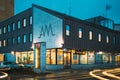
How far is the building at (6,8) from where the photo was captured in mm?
94494

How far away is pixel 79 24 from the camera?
41.0 m

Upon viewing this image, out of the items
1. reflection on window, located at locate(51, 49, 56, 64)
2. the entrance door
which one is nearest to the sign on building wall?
reflection on window, located at locate(51, 49, 56, 64)

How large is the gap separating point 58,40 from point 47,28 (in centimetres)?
370

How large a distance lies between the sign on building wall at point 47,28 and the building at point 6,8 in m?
53.6

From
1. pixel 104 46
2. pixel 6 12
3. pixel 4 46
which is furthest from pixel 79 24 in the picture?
pixel 6 12

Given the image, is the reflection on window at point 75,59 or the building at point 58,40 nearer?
the building at point 58,40

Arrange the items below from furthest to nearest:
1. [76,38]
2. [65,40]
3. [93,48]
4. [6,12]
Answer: [6,12]
[93,48]
[76,38]
[65,40]

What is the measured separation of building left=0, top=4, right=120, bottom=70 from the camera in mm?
38094

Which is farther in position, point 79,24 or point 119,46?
point 119,46

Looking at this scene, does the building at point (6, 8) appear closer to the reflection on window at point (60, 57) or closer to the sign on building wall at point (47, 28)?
the sign on building wall at point (47, 28)

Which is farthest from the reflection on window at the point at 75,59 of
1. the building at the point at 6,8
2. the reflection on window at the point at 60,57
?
the building at the point at 6,8

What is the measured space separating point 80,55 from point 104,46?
28.9 feet

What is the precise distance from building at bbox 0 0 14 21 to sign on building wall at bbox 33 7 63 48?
53634 mm

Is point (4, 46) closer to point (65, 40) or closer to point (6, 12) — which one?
point (65, 40)
